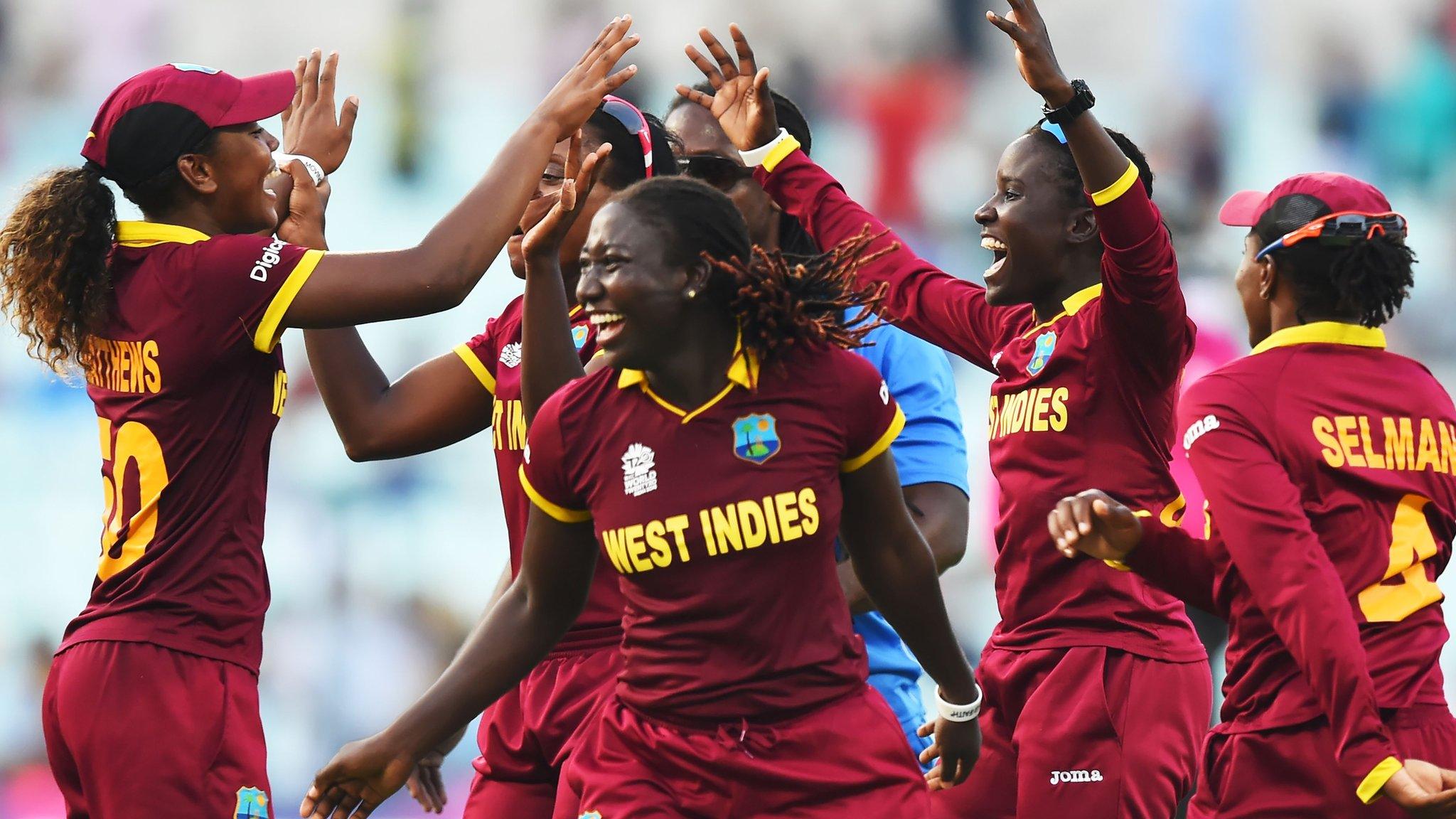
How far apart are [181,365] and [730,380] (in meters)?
1.27

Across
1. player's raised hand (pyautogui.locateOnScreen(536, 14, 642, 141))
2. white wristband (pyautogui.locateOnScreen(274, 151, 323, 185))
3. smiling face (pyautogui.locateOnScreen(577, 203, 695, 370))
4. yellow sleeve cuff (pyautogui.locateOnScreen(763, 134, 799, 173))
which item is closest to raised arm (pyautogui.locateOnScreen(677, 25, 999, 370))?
yellow sleeve cuff (pyautogui.locateOnScreen(763, 134, 799, 173))

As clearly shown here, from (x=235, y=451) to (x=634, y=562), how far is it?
1107 millimetres

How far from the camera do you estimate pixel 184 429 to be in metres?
4.02

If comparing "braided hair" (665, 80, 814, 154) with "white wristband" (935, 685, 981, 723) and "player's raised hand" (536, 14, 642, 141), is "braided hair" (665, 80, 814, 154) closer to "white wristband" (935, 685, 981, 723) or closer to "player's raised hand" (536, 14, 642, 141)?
"player's raised hand" (536, 14, 642, 141)

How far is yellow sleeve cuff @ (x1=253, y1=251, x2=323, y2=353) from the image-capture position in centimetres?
396

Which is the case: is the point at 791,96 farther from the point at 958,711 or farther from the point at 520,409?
the point at 958,711

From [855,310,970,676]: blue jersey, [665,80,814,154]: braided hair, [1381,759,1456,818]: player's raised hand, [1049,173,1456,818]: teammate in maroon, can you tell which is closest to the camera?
[1381,759,1456,818]: player's raised hand

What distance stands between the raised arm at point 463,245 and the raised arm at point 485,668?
0.64 meters

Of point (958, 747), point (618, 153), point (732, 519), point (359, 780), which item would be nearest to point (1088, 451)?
point (958, 747)

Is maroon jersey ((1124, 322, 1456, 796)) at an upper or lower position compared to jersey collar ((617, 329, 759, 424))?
lower

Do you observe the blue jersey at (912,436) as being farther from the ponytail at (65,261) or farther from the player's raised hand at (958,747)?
the ponytail at (65,261)

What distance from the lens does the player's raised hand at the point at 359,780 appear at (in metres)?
3.55

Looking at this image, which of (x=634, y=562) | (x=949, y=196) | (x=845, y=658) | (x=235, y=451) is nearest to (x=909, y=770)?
(x=845, y=658)

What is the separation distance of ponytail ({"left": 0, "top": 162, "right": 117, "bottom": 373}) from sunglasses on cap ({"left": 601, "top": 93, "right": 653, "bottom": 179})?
4.26ft
